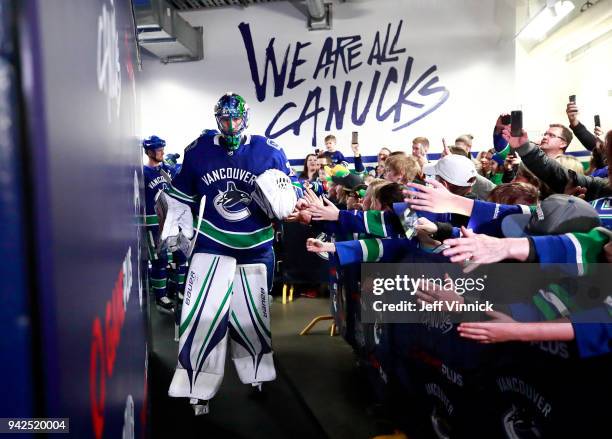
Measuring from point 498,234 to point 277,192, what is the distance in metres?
1.25

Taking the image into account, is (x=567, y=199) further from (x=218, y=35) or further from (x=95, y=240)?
(x=218, y=35)

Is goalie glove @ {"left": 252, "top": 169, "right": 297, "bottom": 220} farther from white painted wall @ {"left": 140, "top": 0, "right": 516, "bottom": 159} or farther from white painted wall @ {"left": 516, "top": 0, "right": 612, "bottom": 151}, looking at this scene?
white painted wall @ {"left": 140, "top": 0, "right": 516, "bottom": 159}

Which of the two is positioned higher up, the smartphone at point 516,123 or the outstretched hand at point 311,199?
the smartphone at point 516,123

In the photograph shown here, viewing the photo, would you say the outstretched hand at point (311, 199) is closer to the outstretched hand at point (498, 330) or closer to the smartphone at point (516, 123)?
the smartphone at point (516, 123)

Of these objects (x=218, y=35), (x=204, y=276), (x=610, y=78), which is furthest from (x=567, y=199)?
(x=218, y=35)

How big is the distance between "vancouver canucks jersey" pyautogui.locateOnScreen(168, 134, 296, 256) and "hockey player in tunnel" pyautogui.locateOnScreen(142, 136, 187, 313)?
1939mm

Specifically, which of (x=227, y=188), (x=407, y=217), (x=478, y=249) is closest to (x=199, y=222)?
(x=227, y=188)

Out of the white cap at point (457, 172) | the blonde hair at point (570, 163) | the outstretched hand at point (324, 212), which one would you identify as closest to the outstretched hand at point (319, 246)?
the outstretched hand at point (324, 212)

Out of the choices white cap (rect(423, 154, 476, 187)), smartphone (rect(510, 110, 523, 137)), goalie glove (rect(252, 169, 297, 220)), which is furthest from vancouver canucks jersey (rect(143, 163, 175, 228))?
smartphone (rect(510, 110, 523, 137))

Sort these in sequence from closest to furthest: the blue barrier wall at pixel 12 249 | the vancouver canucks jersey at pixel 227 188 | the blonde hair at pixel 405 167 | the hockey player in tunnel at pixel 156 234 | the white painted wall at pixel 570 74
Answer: the blue barrier wall at pixel 12 249
the vancouver canucks jersey at pixel 227 188
the blonde hair at pixel 405 167
the hockey player in tunnel at pixel 156 234
the white painted wall at pixel 570 74

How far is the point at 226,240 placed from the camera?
2.94 metres

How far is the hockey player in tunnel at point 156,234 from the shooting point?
4.95m

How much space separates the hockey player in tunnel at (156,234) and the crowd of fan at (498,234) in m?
1.95

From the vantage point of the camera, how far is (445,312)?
1711mm
